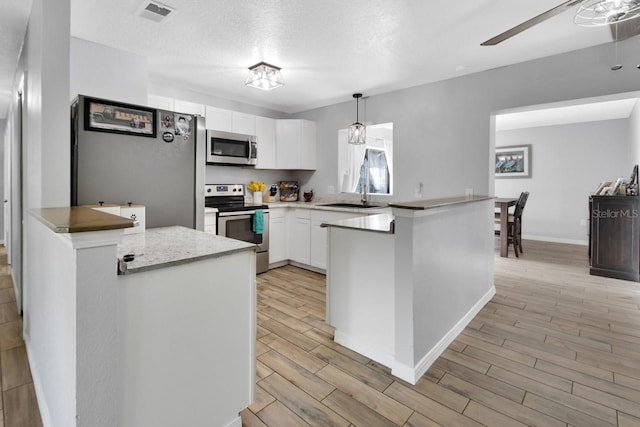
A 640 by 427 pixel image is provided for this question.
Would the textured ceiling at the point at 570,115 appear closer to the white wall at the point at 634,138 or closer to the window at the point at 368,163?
the white wall at the point at 634,138

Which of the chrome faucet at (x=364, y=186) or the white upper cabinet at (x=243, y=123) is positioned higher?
the white upper cabinet at (x=243, y=123)

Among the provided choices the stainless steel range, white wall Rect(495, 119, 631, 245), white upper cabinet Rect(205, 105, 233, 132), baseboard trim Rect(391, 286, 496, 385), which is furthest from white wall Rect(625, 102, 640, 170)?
white upper cabinet Rect(205, 105, 233, 132)

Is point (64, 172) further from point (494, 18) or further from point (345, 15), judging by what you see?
point (494, 18)

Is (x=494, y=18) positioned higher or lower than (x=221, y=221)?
higher

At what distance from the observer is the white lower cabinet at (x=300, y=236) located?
165 inches

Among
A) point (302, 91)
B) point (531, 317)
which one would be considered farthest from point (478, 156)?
point (302, 91)

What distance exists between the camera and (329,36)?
257cm

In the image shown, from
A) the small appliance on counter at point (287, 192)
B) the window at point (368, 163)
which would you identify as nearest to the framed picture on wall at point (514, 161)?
the window at point (368, 163)

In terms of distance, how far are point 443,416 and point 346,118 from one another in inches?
150

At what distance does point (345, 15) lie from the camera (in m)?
2.26

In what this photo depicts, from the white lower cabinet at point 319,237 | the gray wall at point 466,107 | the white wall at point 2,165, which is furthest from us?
the white wall at point 2,165

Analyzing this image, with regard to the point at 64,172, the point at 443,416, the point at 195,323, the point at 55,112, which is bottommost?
the point at 443,416

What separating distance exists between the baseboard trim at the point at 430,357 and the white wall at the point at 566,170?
4.94 metres

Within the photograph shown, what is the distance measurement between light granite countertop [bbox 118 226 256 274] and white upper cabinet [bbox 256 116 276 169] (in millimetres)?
2830
